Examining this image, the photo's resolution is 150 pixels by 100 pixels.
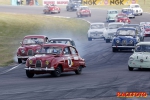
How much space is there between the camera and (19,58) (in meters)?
27.8

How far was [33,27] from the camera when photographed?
2226 inches

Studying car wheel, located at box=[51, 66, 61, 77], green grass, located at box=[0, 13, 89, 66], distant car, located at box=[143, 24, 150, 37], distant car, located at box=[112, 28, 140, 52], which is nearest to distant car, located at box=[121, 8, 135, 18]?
green grass, located at box=[0, 13, 89, 66]

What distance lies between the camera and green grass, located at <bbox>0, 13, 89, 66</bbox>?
162 feet

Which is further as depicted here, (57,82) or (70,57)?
(70,57)

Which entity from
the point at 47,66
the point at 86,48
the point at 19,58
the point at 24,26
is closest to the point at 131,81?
the point at 47,66

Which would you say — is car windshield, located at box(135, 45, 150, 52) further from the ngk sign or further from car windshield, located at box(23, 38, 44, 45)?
the ngk sign

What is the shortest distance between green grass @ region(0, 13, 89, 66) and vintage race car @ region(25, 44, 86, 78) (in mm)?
20686

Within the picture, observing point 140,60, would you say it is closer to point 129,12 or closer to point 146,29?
point 146,29

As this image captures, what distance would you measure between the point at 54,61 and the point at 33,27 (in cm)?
3729

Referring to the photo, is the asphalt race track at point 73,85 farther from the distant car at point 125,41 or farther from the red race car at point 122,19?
the red race car at point 122,19

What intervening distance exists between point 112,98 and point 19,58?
15.3m

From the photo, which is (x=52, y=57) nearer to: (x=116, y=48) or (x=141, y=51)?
(x=141, y=51)

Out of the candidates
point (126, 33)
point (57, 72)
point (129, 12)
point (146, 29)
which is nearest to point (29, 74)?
point (57, 72)

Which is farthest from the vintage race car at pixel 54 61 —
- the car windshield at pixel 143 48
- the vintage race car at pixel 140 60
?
the car windshield at pixel 143 48
